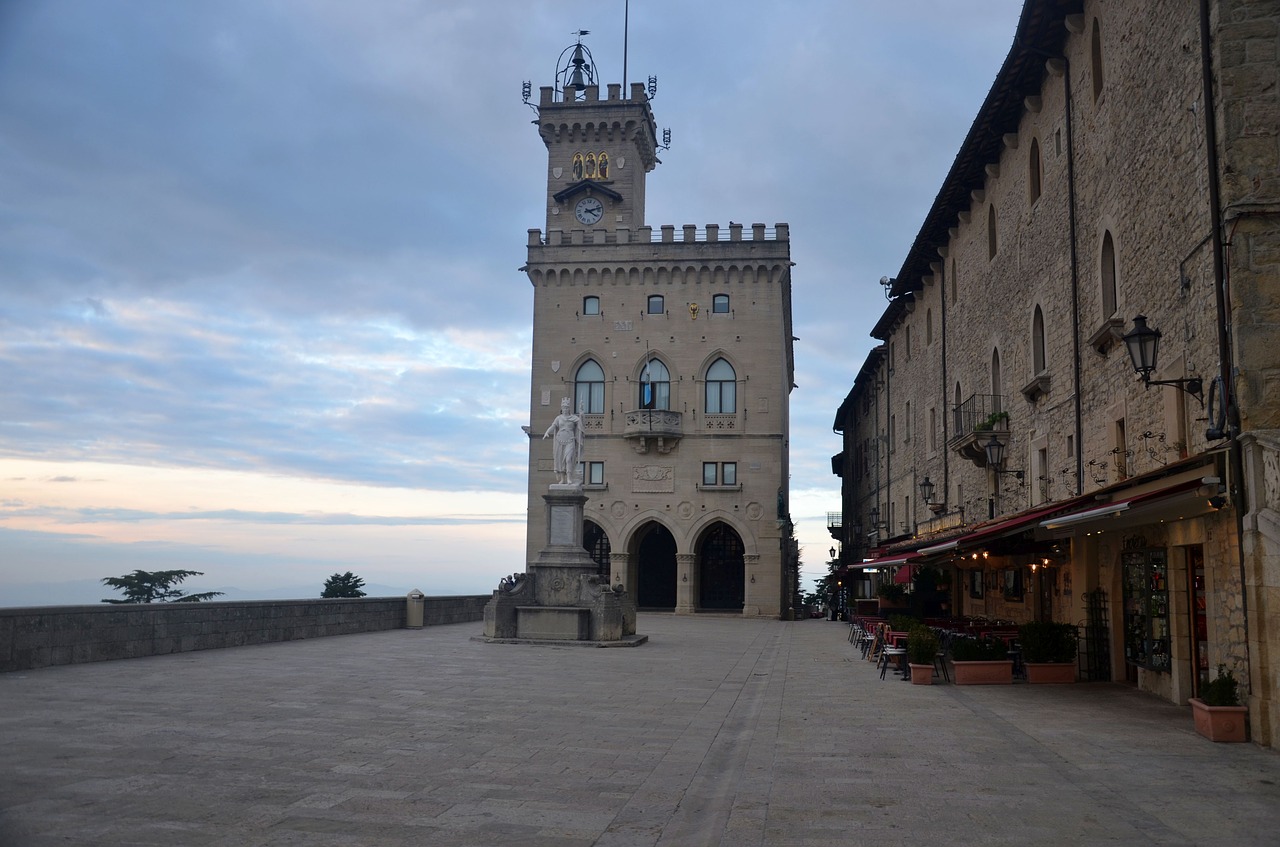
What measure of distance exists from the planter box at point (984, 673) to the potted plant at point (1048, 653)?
13.2 inches

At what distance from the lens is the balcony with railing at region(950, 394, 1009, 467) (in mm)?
22812

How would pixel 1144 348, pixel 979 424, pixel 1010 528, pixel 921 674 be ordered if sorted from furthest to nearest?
pixel 979 424 → pixel 921 674 → pixel 1010 528 → pixel 1144 348

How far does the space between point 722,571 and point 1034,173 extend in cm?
3056

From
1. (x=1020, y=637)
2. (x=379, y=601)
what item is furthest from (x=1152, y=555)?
(x=379, y=601)

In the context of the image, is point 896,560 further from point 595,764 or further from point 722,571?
point 722,571

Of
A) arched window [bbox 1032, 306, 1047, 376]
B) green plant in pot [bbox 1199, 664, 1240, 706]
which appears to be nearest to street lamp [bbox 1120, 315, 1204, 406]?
green plant in pot [bbox 1199, 664, 1240, 706]

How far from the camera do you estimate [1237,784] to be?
27.4ft

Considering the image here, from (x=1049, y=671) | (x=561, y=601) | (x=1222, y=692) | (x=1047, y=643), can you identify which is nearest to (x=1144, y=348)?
(x=1222, y=692)

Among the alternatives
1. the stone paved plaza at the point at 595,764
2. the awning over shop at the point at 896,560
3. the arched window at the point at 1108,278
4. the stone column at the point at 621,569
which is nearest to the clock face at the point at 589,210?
the stone column at the point at 621,569

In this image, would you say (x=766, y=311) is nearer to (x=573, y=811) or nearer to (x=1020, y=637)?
(x=1020, y=637)

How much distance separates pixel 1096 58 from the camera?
16953mm

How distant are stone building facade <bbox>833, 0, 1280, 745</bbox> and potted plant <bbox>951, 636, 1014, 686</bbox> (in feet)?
5.46

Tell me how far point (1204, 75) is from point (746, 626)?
27.6m

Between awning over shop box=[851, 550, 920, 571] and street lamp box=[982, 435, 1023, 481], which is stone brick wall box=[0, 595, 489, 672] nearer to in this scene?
awning over shop box=[851, 550, 920, 571]
